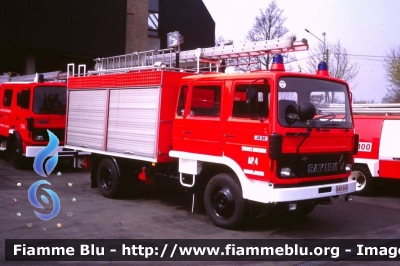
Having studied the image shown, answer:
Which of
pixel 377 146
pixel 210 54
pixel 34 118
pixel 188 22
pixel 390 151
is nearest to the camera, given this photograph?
pixel 210 54

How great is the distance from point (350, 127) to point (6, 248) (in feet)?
17.7

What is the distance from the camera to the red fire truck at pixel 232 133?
6.45 metres

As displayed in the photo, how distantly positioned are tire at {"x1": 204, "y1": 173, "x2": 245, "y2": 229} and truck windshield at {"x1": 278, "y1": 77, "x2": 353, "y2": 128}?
1309mm

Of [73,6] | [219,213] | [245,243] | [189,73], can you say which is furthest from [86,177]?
[73,6]

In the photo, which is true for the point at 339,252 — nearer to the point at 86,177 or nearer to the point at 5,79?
the point at 86,177

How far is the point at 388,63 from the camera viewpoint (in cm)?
3297

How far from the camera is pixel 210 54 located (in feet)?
29.1

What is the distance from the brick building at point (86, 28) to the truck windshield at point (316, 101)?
19.5 metres

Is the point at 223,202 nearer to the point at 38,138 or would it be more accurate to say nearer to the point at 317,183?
the point at 317,183

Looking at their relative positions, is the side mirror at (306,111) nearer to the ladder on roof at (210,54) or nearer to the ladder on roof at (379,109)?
the ladder on roof at (210,54)

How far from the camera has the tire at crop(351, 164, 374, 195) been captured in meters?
10.6

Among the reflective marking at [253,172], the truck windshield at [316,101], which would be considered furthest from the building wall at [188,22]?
the reflective marking at [253,172]

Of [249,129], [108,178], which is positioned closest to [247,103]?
[249,129]

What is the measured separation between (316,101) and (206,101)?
1.81m
